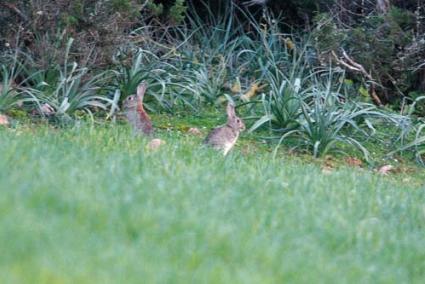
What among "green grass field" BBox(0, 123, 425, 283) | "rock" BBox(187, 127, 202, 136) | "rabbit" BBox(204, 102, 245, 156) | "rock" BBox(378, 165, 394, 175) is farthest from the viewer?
"rock" BBox(187, 127, 202, 136)

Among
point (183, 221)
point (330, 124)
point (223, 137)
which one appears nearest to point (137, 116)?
point (223, 137)

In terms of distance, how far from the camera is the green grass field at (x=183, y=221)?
16.0 feet

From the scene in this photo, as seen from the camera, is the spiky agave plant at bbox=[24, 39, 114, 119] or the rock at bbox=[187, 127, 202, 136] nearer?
the spiky agave plant at bbox=[24, 39, 114, 119]

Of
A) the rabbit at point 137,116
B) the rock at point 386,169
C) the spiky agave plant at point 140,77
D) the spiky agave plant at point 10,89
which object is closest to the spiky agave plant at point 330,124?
the rock at point 386,169

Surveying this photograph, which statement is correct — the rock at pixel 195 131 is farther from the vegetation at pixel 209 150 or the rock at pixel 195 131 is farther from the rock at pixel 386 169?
the rock at pixel 386 169

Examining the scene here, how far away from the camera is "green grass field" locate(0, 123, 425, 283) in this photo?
488cm

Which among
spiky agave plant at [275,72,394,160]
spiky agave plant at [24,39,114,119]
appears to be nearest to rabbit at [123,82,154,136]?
spiky agave plant at [24,39,114,119]

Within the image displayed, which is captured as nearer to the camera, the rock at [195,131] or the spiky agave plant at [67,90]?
the spiky agave plant at [67,90]

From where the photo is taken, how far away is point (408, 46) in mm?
14336

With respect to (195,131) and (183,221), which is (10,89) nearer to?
(195,131)

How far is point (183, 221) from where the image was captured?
18.5 ft

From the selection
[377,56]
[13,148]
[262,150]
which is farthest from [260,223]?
[377,56]

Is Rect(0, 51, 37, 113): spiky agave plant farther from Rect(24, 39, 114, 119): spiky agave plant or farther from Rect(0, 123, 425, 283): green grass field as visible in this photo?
Rect(0, 123, 425, 283): green grass field

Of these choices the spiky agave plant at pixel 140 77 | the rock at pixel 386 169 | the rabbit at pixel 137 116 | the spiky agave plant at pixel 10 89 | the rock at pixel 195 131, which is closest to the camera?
the rabbit at pixel 137 116
